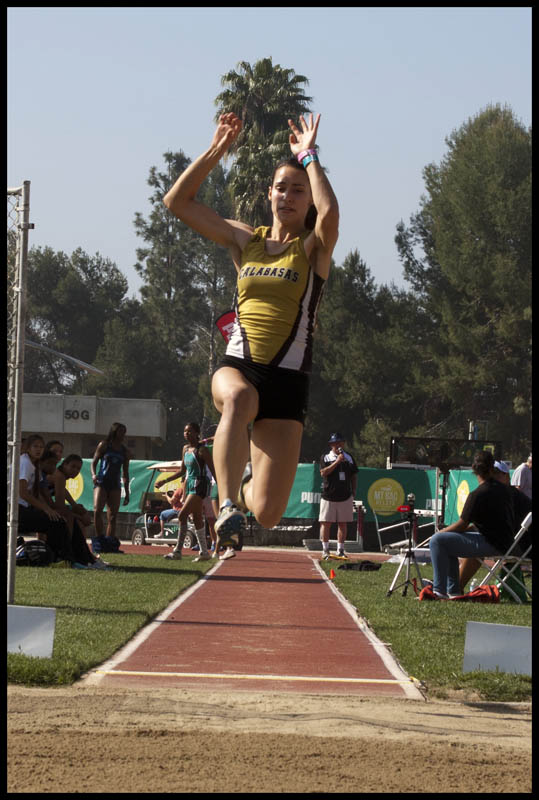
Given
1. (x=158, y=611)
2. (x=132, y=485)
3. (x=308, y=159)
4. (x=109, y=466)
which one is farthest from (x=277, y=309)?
(x=132, y=485)

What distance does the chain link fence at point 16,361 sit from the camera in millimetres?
9656

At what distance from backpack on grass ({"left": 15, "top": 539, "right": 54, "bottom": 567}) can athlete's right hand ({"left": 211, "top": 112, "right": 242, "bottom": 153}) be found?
9.28 metres

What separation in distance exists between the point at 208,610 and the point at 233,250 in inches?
244

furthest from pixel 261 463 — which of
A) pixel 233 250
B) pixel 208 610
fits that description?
pixel 208 610

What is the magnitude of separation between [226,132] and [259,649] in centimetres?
465

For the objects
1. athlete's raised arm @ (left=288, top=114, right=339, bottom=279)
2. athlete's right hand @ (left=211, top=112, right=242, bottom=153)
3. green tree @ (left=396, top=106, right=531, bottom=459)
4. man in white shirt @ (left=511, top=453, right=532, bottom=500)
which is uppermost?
green tree @ (left=396, top=106, right=531, bottom=459)

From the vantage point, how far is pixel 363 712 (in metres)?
6.57

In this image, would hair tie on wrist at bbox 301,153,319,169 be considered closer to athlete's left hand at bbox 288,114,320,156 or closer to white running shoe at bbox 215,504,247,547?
athlete's left hand at bbox 288,114,320,156

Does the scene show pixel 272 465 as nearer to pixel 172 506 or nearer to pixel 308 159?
pixel 308 159

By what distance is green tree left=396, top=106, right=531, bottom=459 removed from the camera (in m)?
44.3

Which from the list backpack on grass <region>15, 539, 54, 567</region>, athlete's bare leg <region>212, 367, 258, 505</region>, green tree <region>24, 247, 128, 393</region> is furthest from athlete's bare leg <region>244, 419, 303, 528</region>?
green tree <region>24, 247, 128, 393</region>

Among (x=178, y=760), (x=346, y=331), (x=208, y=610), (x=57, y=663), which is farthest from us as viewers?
(x=346, y=331)

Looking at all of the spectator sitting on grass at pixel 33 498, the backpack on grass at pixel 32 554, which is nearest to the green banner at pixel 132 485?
the backpack on grass at pixel 32 554
